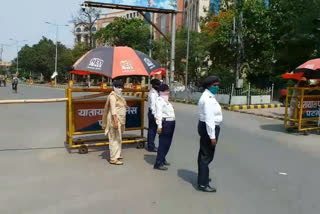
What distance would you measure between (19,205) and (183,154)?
376 centimetres

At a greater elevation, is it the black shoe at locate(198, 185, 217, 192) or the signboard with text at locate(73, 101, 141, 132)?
the signboard with text at locate(73, 101, 141, 132)

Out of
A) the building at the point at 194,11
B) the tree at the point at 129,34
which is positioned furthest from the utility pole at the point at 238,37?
the tree at the point at 129,34

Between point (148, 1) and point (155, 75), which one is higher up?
point (148, 1)

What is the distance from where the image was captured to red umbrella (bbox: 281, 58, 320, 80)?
9.88 m

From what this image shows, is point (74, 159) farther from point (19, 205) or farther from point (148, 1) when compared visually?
point (148, 1)

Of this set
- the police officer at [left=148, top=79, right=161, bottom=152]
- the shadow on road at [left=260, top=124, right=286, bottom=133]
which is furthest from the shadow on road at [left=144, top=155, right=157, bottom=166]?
the shadow on road at [left=260, top=124, right=286, bottom=133]

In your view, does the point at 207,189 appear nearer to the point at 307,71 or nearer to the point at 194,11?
the point at 307,71

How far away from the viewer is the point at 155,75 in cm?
777

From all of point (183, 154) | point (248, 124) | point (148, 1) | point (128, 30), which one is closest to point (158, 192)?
point (183, 154)

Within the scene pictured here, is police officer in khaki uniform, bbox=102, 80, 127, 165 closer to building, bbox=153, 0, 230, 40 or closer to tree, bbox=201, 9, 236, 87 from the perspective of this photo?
tree, bbox=201, 9, 236, 87

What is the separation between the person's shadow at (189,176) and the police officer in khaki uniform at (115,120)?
47.4 inches

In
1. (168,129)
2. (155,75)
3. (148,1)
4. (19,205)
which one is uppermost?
(148,1)

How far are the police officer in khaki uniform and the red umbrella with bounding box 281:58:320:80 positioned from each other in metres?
5.87

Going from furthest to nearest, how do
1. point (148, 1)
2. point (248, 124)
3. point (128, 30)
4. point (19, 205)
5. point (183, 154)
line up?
1. point (128, 30)
2. point (148, 1)
3. point (248, 124)
4. point (183, 154)
5. point (19, 205)
